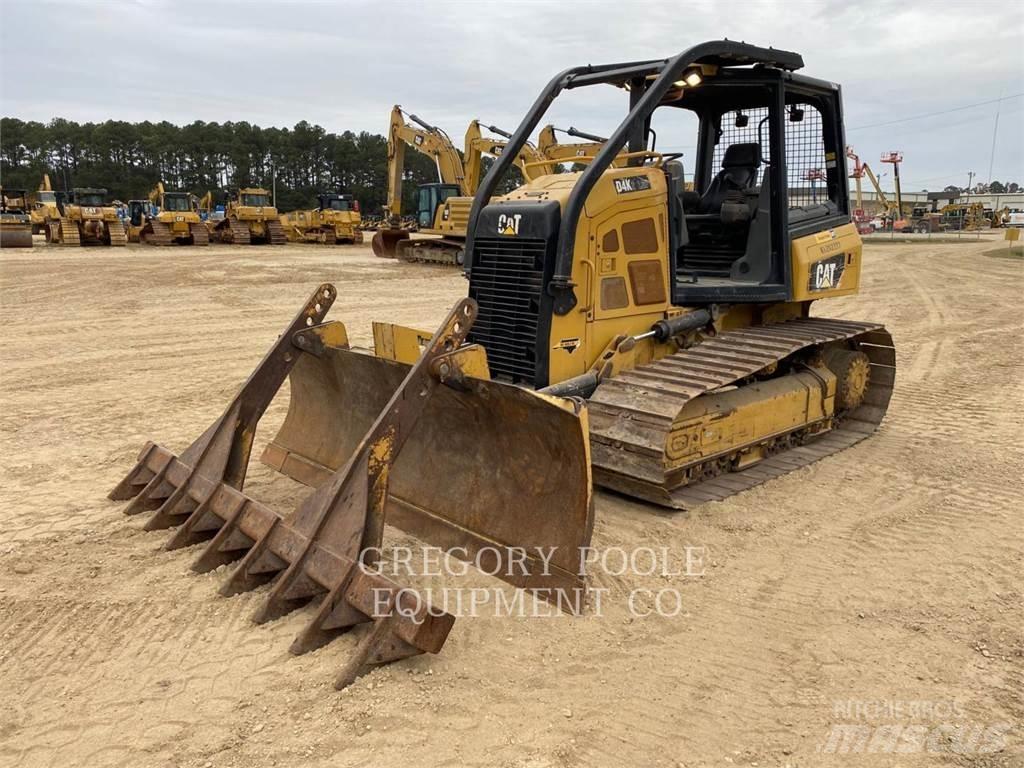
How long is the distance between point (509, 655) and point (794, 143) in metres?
4.48

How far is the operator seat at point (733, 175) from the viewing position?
249 inches

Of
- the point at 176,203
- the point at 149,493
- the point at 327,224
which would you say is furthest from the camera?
the point at 327,224

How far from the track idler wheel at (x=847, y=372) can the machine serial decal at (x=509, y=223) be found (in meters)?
2.94

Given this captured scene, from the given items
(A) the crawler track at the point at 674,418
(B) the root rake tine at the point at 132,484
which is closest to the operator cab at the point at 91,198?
(B) the root rake tine at the point at 132,484

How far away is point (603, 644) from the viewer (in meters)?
3.38

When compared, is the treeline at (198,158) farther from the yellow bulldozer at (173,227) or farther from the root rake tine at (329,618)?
the root rake tine at (329,618)

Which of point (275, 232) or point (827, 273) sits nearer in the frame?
point (827, 273)

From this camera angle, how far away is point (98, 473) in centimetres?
536

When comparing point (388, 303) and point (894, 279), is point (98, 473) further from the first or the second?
point (894, 279)

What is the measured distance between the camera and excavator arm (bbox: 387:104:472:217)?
2516 cm

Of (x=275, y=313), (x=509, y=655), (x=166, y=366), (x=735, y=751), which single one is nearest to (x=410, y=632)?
(x=509, y=655)

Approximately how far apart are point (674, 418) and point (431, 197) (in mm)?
22362

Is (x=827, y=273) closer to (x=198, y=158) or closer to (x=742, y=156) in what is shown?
(x=742, y=156)

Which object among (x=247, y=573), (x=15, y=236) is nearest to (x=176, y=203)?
(x=15, y=236)
